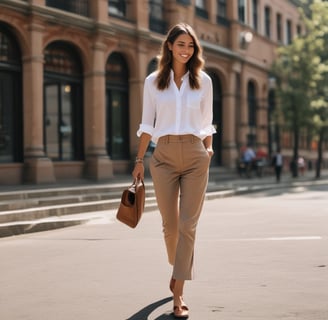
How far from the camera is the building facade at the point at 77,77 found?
19.0 metres

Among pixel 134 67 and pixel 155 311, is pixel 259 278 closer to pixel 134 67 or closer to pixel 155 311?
pixel 155 311

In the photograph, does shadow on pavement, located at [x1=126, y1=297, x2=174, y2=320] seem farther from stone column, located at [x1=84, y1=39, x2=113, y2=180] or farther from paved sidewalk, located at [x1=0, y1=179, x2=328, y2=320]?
stone column, located at [x1=84, y1=39, x2=113, y2=180]

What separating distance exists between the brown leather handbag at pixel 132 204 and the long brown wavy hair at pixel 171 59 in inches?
31.0

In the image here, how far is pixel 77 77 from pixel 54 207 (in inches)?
390

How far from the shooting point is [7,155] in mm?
19016

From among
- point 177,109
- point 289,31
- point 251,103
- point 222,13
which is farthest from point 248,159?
point 177,109

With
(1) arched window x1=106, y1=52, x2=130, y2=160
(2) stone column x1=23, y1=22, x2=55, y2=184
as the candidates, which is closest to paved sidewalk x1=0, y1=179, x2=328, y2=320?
(2) stone column x1=23, y1=22, x2=55, y2=184

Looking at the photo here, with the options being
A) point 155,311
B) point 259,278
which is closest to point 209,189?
point 259,278

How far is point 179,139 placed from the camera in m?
4.87

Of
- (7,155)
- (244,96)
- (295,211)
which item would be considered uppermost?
(244,96)

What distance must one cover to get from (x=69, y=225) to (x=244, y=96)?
73.4 feet

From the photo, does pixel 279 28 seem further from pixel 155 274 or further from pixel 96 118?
pixel 155 274

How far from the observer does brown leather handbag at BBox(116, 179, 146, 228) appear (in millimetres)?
4922

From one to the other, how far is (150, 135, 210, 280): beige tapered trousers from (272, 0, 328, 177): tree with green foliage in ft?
89.3
